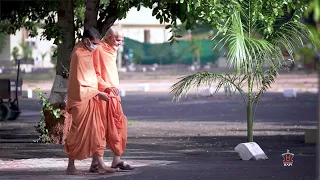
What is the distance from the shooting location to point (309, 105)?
2717cm

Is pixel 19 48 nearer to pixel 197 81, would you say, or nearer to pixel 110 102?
pixel 197 81

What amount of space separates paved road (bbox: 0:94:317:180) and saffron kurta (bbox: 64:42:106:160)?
36cm

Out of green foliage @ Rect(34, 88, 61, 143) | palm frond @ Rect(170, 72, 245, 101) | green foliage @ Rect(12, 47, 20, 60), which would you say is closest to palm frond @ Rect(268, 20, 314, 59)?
palm frond @ Rect(170, 72, 245, 101)

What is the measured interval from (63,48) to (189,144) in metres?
2.84

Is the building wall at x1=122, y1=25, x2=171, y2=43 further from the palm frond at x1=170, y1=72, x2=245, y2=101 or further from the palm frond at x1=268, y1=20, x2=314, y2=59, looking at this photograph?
the palm frond at x1=170, y1=72, x2=245, y2=101

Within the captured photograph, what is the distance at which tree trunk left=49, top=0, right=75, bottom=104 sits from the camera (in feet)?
53.2

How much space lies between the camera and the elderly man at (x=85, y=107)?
1095cm

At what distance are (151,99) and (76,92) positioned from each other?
2090cm

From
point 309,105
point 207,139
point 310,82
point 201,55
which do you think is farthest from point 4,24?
point 201,55

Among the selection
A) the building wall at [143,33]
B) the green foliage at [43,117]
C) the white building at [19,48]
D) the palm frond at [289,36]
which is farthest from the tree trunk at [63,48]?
the building wall at [143,33]

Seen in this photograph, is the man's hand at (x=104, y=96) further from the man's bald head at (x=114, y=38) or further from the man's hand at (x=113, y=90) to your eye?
the man's bald head at (x=114, y=38)

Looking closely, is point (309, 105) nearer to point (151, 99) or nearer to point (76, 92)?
point (151, 99)

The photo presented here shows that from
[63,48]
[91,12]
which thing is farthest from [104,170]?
[63,48]

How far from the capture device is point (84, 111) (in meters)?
11.0
